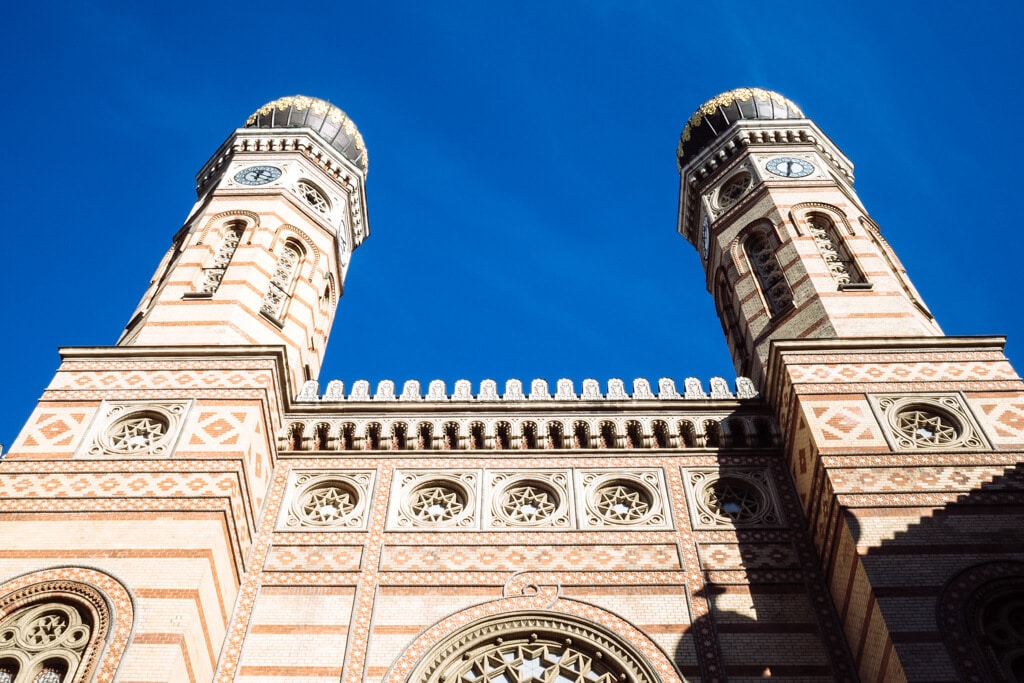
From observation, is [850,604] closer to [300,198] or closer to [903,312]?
[903,312]

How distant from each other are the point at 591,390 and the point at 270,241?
5.44 metres

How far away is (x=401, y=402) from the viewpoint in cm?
1259

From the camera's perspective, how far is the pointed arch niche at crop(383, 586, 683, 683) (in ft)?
31.5

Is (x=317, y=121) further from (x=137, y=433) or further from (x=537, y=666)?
(x=537, y=666)

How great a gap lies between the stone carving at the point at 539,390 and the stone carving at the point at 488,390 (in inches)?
17.4

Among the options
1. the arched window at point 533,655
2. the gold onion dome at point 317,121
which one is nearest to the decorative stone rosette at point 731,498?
the arched window at point 533,655

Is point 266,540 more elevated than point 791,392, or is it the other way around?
point 791,392

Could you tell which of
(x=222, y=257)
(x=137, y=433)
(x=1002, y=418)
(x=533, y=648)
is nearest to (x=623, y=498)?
(x=533, y=648)

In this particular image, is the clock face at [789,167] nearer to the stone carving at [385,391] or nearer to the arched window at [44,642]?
the stone carving at [385,391]

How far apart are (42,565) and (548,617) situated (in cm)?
476

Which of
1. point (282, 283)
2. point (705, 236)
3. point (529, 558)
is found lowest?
point (529, 558)

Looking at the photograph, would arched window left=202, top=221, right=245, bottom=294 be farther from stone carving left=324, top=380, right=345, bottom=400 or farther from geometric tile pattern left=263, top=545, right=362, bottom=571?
geometric tile pattern left=263, top=545, right=362, bottom=571

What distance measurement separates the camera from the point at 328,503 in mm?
11664

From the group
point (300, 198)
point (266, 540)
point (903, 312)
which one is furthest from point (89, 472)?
point (903, 312)
